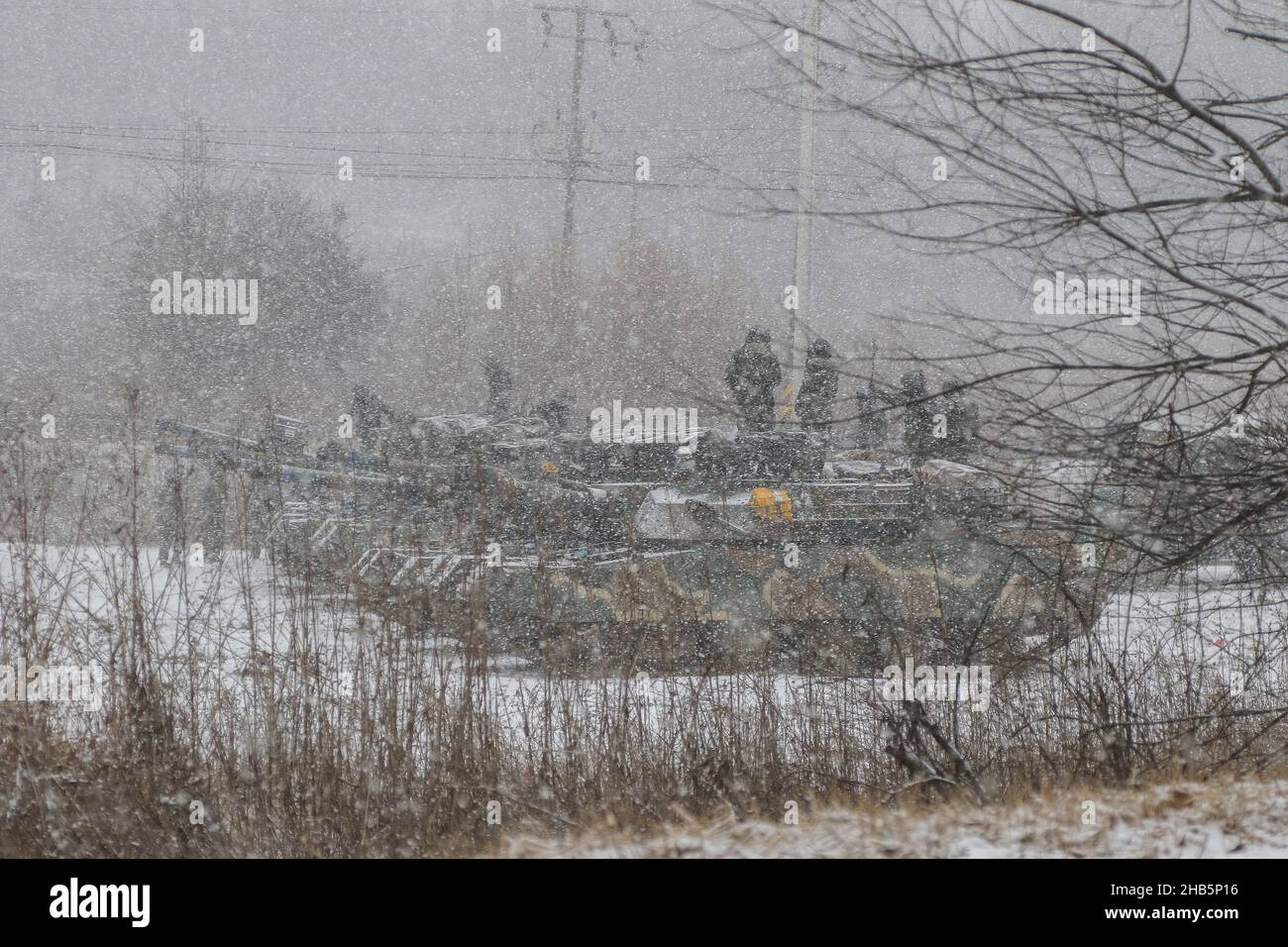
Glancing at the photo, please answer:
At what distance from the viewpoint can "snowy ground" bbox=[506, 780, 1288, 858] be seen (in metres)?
3.83

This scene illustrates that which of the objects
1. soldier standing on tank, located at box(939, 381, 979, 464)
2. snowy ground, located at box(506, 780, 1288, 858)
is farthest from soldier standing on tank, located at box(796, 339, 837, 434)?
snowy ground, located at box(506, 780, 1288, 858)

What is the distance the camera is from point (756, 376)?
5.50 m

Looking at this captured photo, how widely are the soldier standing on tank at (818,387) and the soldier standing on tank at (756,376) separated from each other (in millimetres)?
184

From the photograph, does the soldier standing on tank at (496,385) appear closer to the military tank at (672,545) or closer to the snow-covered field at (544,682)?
the military tank at (672,545)

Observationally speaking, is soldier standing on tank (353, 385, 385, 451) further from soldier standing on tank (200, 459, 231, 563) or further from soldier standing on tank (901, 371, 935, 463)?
soldier standing on tank (901, 371, 935, 463)

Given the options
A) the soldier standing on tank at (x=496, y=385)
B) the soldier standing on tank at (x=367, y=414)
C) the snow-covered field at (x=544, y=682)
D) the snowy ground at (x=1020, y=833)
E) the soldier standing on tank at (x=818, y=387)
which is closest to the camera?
the snowy ground at (x=1020, y=833)

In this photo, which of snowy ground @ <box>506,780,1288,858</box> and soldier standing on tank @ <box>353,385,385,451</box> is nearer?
snowy ground @ <box>506,780,1288,858</box>

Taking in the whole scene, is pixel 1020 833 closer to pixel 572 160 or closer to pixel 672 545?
pixel 672 545

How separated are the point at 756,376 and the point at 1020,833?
2471mm

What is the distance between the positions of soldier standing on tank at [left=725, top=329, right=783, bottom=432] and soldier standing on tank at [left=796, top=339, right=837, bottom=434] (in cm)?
18

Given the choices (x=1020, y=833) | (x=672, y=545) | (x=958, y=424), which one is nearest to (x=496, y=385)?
(x=672, y=545)

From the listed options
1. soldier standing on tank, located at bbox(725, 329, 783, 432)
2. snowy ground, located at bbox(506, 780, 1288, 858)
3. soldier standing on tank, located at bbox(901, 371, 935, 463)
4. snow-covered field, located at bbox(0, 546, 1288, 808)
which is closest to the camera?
snowy ground, located at bbox(506, 780, 1288, 858)

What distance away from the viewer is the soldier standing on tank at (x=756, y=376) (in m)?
4.89

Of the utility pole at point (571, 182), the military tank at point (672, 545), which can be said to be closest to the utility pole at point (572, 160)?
the utility pole at point (571, 182)
